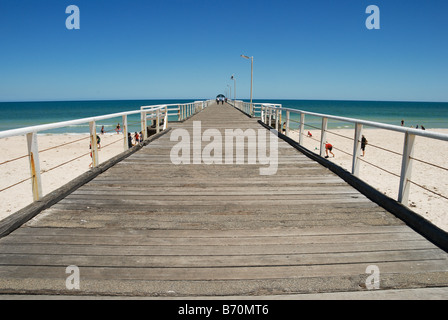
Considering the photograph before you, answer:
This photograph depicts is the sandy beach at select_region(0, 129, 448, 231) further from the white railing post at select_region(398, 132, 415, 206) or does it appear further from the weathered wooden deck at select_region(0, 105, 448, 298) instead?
the weathered wooden deck at select_region(0, 105, 448, 298)

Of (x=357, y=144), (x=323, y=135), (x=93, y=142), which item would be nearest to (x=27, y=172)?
(x=93, y=142)

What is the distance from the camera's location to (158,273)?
2422mm

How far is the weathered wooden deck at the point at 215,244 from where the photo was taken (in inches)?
90.7

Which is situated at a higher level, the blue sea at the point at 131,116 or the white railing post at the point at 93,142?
the white railing post at the point at 93,142

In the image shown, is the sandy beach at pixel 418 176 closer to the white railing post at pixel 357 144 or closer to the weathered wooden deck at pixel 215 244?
the white railing post at pixel 357 144

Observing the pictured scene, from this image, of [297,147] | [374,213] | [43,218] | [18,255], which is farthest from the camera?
[297,147]

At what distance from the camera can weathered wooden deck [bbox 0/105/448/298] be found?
7.55 ft

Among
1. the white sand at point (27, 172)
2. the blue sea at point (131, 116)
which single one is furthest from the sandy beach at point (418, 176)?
the white sand at point (27, 172)

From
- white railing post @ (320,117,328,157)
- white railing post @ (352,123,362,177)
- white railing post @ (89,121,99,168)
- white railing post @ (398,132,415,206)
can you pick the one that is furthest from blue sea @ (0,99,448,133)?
white railing post @ (398,132,415,206)

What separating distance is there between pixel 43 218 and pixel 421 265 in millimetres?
3661

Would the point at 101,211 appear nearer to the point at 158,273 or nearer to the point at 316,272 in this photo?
the point at 158,273

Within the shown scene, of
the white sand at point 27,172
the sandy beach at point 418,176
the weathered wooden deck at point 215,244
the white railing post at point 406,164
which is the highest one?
the white railing post at point 406,164
